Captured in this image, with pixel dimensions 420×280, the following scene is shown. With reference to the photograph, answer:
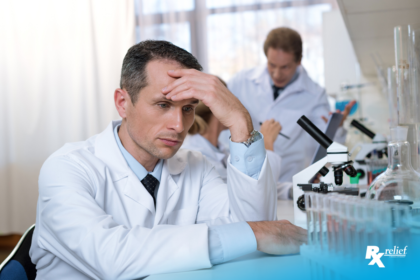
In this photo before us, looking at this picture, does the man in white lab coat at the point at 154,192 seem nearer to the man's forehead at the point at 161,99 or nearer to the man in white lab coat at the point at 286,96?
the man's forehead at the point at 161,99

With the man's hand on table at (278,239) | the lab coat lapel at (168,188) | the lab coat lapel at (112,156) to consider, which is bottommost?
the man's hand on table at (278,239)

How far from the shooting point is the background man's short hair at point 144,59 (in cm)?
110

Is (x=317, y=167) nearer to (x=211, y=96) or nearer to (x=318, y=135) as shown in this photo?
(x=318, y=135)

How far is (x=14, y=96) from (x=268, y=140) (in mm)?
1931

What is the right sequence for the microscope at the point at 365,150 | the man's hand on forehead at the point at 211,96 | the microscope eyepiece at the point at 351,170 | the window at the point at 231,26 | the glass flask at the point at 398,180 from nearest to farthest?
the glass flask at the point at 398,180 → the man's hand on forehead at the point at 211,96 → the microscope eyepiece at the point at 351,170 → the microscope at the point at 365,150 → the window at the point at 231,26

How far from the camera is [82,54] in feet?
9.73

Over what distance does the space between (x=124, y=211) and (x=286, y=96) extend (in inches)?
69.6

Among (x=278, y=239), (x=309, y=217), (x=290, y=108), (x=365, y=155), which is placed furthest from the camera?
(x=290, y=108)

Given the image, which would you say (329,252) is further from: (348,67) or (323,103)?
(348,67)

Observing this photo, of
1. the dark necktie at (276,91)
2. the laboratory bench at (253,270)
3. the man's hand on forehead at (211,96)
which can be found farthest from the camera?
the dark necktie at (276,91)

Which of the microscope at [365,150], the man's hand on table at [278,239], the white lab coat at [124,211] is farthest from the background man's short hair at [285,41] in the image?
the man's hand on table at [278,239]

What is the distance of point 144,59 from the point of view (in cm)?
111

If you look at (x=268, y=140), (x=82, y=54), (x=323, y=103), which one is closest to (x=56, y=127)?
(x=82, y=54)

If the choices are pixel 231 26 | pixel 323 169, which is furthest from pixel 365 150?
pixel 231 26
